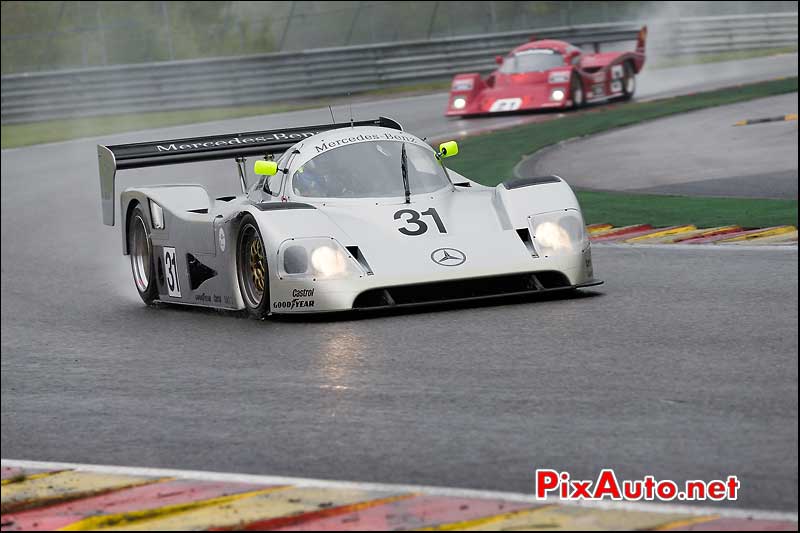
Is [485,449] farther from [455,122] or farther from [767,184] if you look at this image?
[455,122]

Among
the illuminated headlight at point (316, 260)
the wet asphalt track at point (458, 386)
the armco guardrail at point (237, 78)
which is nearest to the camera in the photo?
the wet asphalt track at point (458, 386)

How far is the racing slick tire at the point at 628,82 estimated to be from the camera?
27094 millimetres

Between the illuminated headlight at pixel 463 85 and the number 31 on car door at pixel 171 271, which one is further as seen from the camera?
the illuminated headlight at pixel 463 85

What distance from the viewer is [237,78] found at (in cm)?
3136

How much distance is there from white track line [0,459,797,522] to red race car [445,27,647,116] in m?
19.8

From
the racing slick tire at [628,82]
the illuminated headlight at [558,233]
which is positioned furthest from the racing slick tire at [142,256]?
the racing slick tire at [628,82]

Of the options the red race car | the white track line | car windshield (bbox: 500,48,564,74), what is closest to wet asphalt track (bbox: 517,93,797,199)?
the red race car

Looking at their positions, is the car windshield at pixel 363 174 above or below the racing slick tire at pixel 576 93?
below

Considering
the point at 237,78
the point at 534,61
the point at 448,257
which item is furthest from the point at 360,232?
the point at 237,78

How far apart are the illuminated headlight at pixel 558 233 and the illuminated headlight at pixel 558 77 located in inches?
643

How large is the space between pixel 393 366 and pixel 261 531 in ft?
8.39

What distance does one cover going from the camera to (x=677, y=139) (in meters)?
19.8

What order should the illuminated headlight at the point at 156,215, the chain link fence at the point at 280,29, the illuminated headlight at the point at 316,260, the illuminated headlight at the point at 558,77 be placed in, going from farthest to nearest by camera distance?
the chain link fence at the point at 280,29, the illuminated headlight at the point at 558,77, the illuminated headlight at the point at 156,215, the illuminated headlight at the point at 316,260

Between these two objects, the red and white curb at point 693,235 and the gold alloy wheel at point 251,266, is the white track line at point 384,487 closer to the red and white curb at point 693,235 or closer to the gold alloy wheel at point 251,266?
the gold alloy wheel at point 251,266
